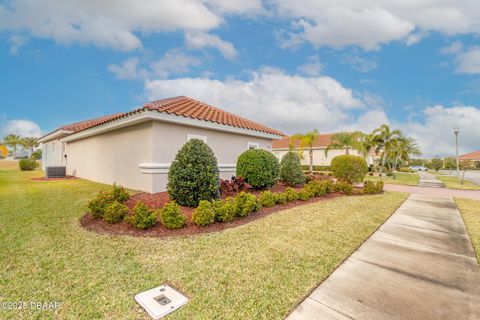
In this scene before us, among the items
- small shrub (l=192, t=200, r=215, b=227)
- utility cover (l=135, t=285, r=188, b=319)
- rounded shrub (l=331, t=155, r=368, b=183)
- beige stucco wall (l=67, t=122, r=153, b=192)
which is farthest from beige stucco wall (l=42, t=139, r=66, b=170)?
rounded shrub (l=331, t=155, r=368, b=183)

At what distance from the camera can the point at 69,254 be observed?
3.62 metres

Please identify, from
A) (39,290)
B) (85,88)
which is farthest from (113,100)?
(39,290)

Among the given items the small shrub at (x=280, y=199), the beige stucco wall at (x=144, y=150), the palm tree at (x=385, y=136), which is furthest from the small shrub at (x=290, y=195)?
the palm tree at (x=385, y=136)

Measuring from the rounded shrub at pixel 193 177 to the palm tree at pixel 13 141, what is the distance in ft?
219

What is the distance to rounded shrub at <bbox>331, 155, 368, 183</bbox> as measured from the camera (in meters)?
13.8

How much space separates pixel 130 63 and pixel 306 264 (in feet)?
58.1

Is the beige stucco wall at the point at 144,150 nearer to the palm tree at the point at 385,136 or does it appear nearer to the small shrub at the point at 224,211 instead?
the small shrub at the point at 224,211

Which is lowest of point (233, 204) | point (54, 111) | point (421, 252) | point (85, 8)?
point (421, 252)

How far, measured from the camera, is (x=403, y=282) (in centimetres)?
304

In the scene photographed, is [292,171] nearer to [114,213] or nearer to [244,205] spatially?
[244,205]

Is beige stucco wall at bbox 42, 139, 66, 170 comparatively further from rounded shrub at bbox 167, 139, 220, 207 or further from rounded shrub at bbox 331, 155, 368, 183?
rounded shrub at bbox 331, 155, 368, 183

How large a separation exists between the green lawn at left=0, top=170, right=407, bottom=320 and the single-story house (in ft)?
12.3

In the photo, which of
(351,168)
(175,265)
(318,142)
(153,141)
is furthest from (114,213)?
(318,142)

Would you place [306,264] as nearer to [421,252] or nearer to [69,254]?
[421,252]
